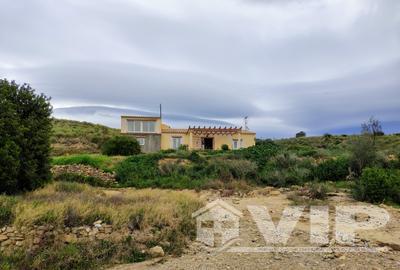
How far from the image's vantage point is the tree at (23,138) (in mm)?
9242

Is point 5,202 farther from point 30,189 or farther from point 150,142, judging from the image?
point 150,142

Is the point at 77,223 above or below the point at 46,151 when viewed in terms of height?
below

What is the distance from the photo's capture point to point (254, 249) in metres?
7.17

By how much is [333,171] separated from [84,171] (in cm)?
1106

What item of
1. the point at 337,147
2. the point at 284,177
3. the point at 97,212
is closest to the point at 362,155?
the point at 284,177

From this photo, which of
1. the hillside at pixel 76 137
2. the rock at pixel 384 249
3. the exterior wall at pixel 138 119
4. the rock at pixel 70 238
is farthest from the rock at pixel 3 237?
the exterior wall at pixel 138 119

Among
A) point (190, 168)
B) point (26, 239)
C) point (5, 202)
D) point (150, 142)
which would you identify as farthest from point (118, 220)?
point (150, 142)

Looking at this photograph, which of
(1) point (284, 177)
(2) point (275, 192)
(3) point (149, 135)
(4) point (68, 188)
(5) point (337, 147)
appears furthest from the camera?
(3) point (149, 135)

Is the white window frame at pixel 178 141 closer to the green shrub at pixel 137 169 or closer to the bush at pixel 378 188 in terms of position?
the green shrub at pixel 137 169

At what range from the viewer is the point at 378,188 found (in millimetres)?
11211

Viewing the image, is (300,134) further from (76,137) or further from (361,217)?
(361,217)

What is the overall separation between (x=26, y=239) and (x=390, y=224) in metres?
7.59

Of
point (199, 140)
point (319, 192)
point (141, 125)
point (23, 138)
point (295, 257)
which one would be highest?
point (141, 125)

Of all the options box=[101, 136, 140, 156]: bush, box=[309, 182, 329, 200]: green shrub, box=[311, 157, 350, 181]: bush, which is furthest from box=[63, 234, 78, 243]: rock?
box=[101, 136, 140, 156]: bush
